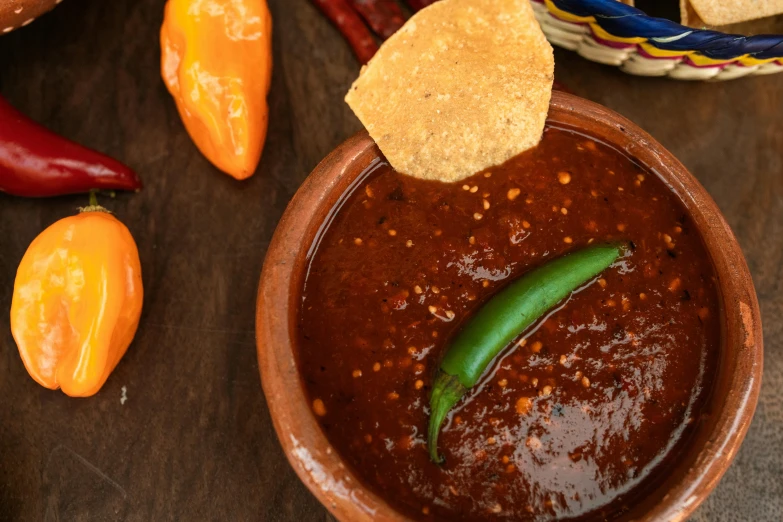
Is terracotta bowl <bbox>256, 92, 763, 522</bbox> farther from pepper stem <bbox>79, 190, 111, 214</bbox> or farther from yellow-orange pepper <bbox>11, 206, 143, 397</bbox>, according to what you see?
pepper stem <bbox>79, 190, 111, 214</bbox>

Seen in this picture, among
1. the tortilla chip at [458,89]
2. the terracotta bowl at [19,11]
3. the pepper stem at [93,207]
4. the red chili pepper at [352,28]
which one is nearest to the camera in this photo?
the tortilla chip at [458,89]

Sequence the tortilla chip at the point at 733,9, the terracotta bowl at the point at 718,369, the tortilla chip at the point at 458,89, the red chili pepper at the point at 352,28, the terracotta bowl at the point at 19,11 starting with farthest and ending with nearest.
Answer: the red chili pepper at the point at 352,28 < the tortilla chip at the point at 733,9 < the terracotta bowl at the point at 19,11 < the tortilla chip at the point at 458,89 < the terracotta bowl at the point at 718,369

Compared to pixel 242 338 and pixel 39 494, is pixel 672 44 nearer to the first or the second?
pixel 242 338

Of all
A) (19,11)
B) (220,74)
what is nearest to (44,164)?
(19,11)

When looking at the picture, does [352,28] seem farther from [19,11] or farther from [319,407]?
[319,407]

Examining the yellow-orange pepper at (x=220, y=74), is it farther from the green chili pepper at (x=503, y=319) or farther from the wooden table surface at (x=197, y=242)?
the green chili pepper at (x=503, y=319)

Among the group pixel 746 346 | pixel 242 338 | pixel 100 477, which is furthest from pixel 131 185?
pixel 746 346

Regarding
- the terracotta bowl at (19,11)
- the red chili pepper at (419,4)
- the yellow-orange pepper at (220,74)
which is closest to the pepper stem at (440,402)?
the yellow-orange pepper at (220,74)
